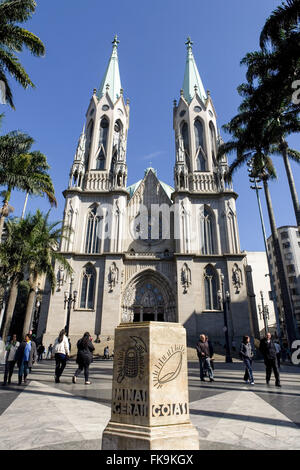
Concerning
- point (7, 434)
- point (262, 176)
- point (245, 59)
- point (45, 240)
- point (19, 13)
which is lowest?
point (7, 434)

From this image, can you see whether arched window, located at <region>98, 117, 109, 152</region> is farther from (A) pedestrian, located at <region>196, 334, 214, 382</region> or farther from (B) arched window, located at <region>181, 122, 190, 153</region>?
(A) pedestrian, located at <region>196, 334, 214, 382</region>

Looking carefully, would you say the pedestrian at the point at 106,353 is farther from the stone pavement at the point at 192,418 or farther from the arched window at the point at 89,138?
the arched window at the point at 89,138

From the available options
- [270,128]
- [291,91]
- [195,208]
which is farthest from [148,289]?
[291,91]

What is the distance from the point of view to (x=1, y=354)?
53.3 feet

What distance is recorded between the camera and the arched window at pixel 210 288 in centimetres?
2514

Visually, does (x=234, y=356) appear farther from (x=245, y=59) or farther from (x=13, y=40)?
(x=13, y=40)

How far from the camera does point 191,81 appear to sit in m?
37.5

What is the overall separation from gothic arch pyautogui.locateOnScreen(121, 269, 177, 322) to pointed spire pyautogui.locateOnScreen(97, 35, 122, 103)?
924 inches

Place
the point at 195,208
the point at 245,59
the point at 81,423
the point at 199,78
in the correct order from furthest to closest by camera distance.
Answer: the point at 199,78, the point at 195,208, the point at 245,59, the point at 81,423

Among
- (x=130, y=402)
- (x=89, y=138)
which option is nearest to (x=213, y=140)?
(x=89, y=138)

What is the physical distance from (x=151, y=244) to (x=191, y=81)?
79.6 ft

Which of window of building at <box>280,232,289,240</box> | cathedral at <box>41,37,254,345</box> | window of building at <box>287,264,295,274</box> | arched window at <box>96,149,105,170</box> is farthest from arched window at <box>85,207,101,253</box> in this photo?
window of building at <box>280,232,289,240</box>

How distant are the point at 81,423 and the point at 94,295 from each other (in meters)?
21.5

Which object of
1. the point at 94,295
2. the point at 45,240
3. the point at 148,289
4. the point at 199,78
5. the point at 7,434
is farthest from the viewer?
the point at 199,78
